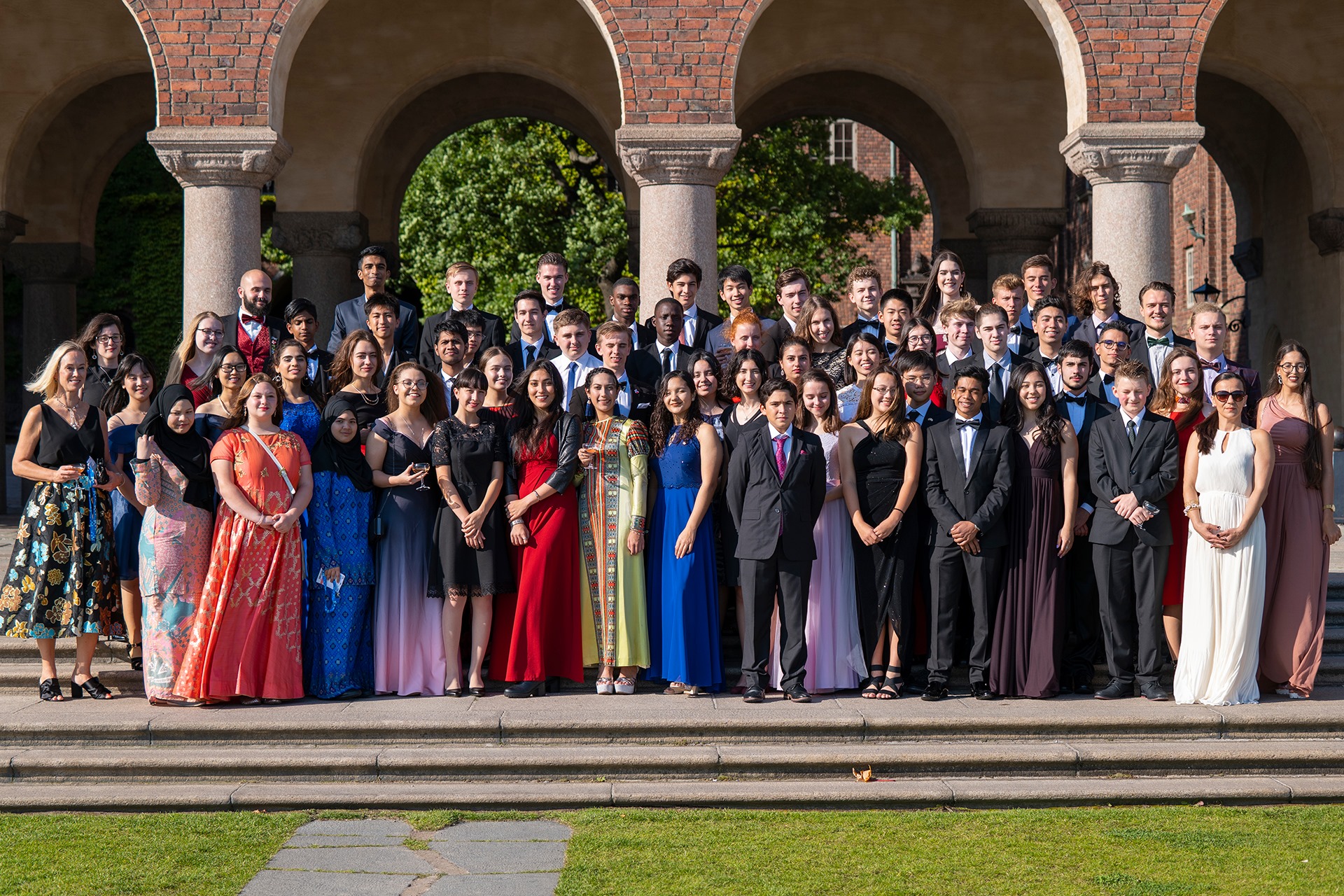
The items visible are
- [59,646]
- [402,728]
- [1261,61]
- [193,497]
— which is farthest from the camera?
[1261,61]

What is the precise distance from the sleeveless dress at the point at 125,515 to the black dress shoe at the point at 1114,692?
5.07 metres

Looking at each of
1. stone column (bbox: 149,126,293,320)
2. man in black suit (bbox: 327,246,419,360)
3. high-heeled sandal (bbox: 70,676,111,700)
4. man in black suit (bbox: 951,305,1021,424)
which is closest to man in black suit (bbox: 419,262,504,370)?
man in black suit (bbox: 327,246,419,360)

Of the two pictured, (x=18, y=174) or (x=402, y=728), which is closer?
(x=402, y=728)

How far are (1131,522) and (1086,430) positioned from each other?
580mm

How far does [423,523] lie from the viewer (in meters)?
7.41

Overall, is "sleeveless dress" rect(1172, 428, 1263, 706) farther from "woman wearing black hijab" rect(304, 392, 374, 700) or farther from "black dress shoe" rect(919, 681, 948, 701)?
"woman wearing black hijab" rect(304, 392, 374, 700)

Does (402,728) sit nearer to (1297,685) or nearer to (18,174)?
(1297,685)

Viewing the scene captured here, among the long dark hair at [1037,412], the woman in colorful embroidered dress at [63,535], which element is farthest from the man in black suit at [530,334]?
the long dark hair at [1037,412]

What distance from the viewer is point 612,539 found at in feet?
24.3

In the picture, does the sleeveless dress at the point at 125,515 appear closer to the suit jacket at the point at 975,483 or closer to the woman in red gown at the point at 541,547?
the woman in red gown at the point at 541,547

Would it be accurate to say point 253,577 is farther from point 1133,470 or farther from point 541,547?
point 1133,470

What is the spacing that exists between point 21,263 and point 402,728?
1076 centimetres

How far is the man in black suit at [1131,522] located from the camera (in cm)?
714

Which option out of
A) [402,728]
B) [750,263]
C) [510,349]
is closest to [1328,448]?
[510,349]
